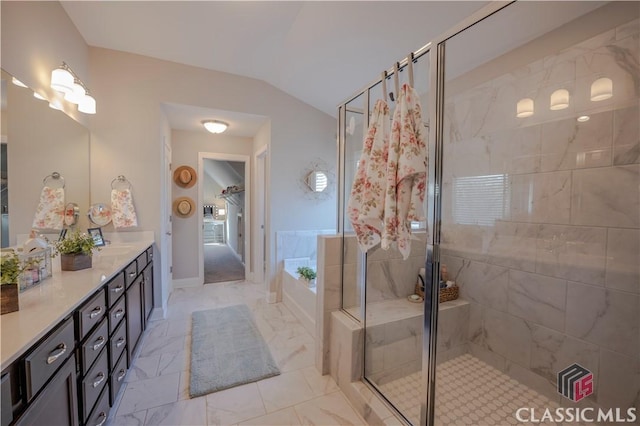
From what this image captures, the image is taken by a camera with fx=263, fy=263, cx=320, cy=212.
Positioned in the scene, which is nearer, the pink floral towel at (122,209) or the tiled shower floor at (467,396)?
the tiled shower floor at (467,396)

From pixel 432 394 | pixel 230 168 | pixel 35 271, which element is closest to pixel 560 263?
pixel 432 394

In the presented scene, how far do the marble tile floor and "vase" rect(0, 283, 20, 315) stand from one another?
1006 mm

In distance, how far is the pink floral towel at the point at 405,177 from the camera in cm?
130

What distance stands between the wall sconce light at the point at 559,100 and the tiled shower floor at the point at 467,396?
5.82ft

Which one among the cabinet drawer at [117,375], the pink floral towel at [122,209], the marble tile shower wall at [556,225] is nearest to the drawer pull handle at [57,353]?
the cabinet drawer at [117,375]

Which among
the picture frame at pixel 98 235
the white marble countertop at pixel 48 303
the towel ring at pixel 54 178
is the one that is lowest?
the white marble countertop at pixel 48 303

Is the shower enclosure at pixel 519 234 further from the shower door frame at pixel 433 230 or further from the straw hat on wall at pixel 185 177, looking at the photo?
the straw hat on wall at pixel 185 177

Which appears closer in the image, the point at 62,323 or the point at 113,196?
the point at 62,323

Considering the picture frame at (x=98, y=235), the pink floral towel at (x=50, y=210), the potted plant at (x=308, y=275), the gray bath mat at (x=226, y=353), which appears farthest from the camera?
the potted plant at (x=308, y=275)

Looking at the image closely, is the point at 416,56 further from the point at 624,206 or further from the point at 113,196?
the point at 113,196

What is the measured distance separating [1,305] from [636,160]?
2.93m

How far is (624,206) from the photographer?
4.61 ft

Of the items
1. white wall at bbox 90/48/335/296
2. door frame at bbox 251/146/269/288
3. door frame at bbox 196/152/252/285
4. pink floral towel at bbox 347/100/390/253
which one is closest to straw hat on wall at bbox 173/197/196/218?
door frame at bbox 196/152/252/285

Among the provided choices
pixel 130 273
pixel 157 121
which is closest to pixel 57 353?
pixel 130 273
